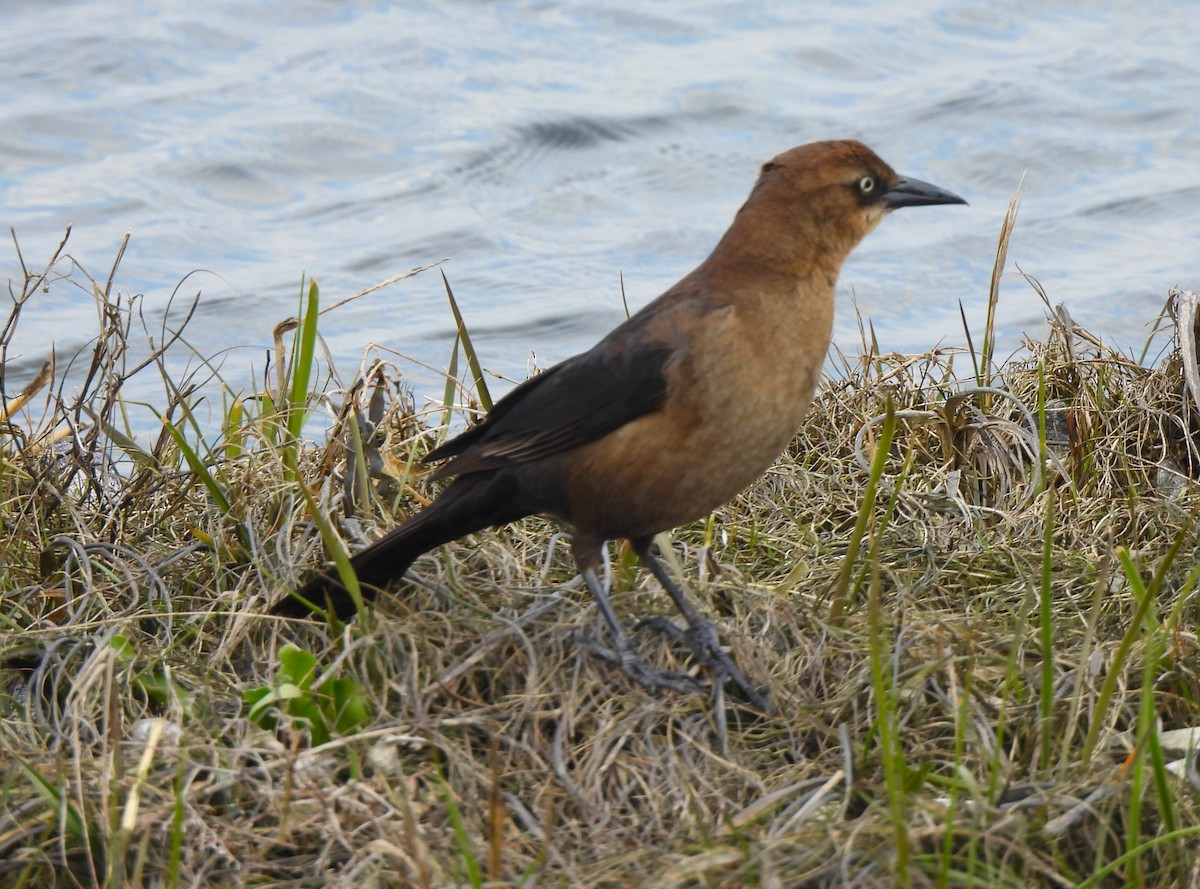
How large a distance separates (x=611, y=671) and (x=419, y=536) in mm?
529

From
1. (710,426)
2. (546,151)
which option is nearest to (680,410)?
(710,426)

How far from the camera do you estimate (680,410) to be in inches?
133

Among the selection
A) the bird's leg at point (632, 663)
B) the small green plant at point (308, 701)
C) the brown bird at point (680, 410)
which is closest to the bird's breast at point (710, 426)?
the brown bird at point (680, 410)

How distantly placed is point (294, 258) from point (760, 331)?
4926mm

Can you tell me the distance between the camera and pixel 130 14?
10.7m

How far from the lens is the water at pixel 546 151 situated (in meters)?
7.47

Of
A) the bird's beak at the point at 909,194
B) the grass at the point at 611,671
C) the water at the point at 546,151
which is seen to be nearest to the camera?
the grass at the point at 611,671

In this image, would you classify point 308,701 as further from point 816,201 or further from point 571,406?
point 816,201

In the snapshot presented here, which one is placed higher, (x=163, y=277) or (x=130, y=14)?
(x=130, y=14)

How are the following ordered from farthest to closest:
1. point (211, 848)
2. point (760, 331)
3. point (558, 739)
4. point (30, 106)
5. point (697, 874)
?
point (30, 106), point (760, 331), point (558, 739), point (211, 848), point (697, 874)

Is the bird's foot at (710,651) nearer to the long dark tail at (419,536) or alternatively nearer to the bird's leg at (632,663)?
the bird's leg at (632,663)

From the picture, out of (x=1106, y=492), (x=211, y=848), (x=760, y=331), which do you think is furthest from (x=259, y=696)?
(x=1106, y=492)

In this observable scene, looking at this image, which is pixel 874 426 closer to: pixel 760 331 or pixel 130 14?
pixel 760 331

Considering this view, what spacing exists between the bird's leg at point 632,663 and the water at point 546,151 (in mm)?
3184
